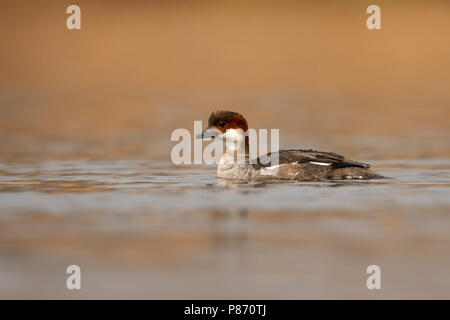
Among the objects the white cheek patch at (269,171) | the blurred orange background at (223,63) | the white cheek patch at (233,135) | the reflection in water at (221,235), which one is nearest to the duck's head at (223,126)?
the white cheek patch at (233,135)

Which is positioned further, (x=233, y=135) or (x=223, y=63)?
(x=223, y=63)

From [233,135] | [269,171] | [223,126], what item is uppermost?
[223,126]

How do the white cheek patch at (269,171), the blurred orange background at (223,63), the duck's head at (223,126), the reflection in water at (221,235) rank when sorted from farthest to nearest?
the blurred orange background at (223,63), the duck's head at (223,126), the white cheek patch at (269,171), the reflection in water at (221,235)

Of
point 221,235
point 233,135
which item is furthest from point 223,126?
point 221,235

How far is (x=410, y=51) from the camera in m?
37.0

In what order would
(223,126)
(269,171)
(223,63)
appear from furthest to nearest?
(223,63) → (223,126) → (269,171)

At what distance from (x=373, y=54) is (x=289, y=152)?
81.7 feet

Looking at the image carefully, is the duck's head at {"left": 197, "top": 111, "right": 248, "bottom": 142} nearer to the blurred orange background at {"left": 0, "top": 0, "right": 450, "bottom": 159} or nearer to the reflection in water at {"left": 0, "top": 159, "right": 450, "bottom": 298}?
the reflection in water at {"left": 0, "top": 159, "right": 450, "bottom": 298}

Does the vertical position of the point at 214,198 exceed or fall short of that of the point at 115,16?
→ it falls short

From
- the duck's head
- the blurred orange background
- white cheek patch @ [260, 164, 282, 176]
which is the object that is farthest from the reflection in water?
the blurred orange background

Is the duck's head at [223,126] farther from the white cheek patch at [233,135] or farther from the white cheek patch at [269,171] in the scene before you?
the white cheek patch at [269,171]

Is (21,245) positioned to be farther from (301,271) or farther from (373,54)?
(373,54)

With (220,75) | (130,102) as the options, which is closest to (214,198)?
(130,102)

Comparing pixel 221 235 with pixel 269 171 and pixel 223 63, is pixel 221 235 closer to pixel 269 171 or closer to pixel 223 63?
pixel 269 171
